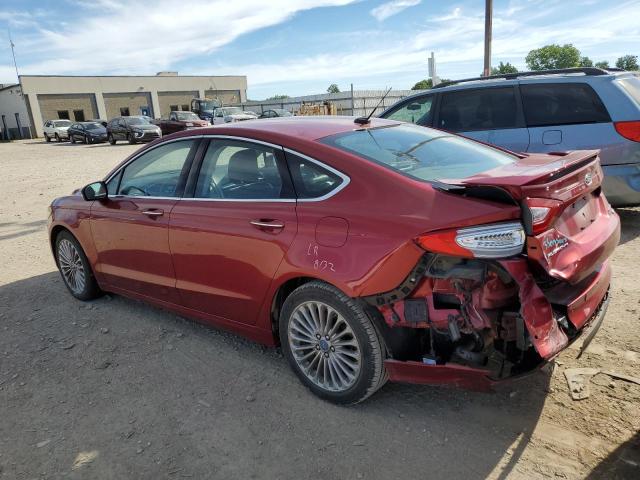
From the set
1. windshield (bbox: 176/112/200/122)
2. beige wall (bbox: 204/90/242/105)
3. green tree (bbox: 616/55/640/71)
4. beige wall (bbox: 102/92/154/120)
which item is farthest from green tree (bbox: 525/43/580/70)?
windshield (bbox: 176/112/200/122)

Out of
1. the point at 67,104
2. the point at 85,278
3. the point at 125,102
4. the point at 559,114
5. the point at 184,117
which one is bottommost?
the point at 85,278

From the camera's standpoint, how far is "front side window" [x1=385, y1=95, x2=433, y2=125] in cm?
737

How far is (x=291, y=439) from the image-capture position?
9.41 ft

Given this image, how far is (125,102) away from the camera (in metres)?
60.7

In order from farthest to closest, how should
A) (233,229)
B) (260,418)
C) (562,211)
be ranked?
(233,229), (260,418), (562,211)

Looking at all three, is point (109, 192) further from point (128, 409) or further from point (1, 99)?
point (1, 99)

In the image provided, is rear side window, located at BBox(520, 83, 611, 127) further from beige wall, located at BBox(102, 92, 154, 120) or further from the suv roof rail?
beige wall, located at BBox(102, 92, 154, 120)

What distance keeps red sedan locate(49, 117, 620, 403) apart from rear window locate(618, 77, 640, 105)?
3112mm

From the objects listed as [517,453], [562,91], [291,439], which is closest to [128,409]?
[291,439]

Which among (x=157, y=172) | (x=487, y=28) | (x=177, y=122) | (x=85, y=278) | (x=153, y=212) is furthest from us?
(x=177, y=122)

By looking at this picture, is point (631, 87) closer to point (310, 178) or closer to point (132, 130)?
point (310, 178)

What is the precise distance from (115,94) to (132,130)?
34.5 m

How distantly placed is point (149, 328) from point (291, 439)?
204 cm

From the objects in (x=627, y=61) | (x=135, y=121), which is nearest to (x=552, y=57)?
(x=627, y=61)
